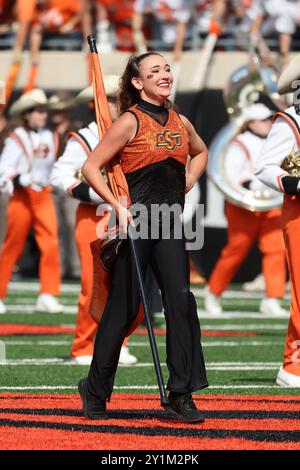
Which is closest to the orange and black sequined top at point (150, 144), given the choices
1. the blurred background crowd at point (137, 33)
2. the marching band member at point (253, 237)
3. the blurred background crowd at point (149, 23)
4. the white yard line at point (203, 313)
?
the white yard line at point (203, 313)

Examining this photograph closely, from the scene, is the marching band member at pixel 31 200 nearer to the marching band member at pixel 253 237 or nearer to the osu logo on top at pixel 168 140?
the marching band member at pixel 253 237

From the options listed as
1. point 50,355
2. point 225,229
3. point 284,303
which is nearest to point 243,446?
point 50,355

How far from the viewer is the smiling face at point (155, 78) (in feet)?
24.1

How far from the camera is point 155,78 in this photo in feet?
24.1

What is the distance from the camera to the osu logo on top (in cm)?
730

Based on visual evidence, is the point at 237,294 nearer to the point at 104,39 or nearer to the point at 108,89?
the point at 104,39

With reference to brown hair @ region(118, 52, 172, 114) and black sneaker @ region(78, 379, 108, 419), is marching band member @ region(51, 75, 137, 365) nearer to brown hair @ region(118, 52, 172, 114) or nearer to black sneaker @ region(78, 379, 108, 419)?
brown hair @ region(118, 52, 172, 114)

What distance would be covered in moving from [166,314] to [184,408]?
45 centimetres

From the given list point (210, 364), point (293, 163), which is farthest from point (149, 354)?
point (293, 163)

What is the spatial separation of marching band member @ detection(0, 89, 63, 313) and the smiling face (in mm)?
6905

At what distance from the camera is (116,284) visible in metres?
7.35

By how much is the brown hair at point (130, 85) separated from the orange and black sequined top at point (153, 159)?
0.12 meters

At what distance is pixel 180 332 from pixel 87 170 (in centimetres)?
88
